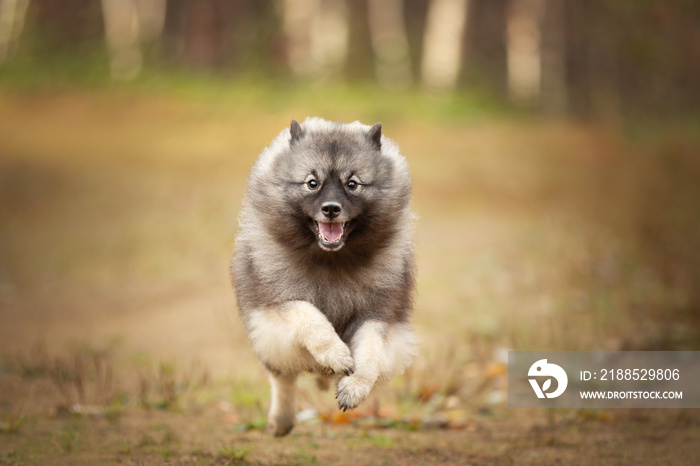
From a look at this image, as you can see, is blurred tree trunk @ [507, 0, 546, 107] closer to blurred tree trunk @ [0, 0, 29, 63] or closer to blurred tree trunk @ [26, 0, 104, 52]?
blurred tree trunk @ [26, 0, 104, 52]

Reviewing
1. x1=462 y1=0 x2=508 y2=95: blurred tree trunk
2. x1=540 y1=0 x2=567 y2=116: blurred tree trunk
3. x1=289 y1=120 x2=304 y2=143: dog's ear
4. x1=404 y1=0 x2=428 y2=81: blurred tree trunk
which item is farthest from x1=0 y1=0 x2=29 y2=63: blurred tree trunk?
x1=289 y1=120 x2=304 y2=143: dog's ear

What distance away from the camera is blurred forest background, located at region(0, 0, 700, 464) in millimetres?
5980

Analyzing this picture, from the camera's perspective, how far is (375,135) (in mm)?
4418

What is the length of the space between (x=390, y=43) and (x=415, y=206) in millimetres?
8133

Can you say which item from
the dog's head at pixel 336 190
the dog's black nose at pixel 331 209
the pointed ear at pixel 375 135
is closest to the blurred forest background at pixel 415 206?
the dog's head at pixel 336 190

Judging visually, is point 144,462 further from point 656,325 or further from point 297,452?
point 656,325

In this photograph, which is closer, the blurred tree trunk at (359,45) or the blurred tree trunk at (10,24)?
the blurred tree trunk at (10,24)

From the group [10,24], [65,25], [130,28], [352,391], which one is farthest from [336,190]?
[10,24]

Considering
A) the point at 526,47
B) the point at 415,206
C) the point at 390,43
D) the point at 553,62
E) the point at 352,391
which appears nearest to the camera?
the point at 352,391

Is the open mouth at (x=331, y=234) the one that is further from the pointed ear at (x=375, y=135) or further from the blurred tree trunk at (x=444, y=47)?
the blurred tree trunk at (x=444, y=47)

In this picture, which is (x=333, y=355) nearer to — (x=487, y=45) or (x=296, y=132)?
(x=296, y=132)

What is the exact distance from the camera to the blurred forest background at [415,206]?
5980mm

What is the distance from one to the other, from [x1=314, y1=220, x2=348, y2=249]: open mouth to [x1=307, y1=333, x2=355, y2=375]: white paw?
506 millimetres

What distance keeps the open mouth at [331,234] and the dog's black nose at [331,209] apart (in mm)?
96
